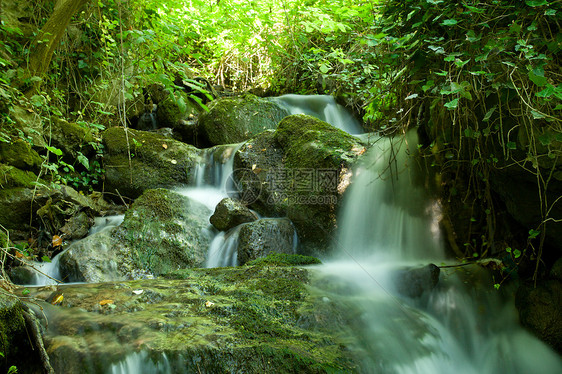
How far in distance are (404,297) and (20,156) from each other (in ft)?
15.4

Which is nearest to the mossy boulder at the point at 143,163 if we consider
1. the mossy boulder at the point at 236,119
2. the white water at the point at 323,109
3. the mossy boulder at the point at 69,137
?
the mossy boulder at the point at 69,137

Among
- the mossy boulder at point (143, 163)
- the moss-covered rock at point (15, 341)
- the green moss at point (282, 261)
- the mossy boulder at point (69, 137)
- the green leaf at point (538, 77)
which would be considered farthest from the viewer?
the mossy boulder at point (143, 163)

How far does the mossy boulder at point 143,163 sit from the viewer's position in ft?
19.0

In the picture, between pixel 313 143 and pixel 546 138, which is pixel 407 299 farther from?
pixel 313 143

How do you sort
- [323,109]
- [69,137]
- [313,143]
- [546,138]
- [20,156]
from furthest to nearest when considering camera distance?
[323,109], [69,137], [313,143], [20,156], [546,138]

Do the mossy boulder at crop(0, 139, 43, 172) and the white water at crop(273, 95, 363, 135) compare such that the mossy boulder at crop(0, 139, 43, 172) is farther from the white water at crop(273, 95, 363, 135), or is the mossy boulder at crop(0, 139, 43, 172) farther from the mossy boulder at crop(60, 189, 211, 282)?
the white water at crop(273, 95, 363, 135)

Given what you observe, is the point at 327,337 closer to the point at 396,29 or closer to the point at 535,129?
the point at 535,129

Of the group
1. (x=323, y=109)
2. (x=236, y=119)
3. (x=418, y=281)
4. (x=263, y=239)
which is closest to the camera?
(x=418, y=281)

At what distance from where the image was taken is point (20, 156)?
4379mm

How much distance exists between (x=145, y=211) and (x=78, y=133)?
6.78 ft

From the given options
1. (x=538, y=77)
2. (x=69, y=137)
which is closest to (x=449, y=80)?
(x=538, y=77)

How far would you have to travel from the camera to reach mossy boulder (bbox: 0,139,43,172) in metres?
4.30

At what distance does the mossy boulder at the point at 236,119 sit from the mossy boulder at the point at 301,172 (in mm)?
1561

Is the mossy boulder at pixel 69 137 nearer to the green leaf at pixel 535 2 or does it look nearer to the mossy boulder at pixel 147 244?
the mossy boulder at pixel 147 244
